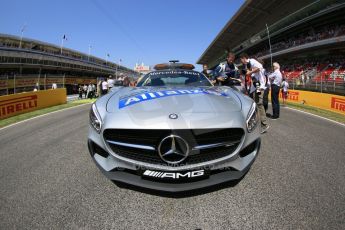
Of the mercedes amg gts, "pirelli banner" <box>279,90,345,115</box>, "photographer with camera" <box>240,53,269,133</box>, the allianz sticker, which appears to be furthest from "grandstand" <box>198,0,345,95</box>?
the mercedes amg gts

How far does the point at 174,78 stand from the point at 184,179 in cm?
263

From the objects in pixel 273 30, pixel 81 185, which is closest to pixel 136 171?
pixel 81 185

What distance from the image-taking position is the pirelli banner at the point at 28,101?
1004cm

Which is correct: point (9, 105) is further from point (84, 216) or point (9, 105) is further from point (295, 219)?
point (295, 219)

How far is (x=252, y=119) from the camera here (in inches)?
107

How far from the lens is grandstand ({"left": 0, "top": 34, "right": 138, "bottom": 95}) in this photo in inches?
663

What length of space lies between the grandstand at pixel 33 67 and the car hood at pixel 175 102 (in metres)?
15.0

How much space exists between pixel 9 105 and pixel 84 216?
31.9 feet

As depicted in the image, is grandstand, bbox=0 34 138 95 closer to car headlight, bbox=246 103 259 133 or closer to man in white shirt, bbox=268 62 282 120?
man in white shirt, bbox=268 62 282 120

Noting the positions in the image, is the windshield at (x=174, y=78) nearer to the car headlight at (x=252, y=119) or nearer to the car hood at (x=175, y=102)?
the car hood at (x=175, y=102)

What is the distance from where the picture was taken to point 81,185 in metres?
3.06

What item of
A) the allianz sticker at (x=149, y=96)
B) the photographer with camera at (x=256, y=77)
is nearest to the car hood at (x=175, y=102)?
the allianz sticker at (x=149, y=96)

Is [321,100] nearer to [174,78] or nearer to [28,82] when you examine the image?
[174,78]

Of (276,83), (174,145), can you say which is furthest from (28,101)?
(174,145)
